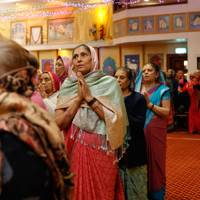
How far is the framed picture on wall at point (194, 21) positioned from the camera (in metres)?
9.99

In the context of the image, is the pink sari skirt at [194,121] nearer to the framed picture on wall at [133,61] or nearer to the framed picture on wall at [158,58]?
the framed picture on wall at [158,58]

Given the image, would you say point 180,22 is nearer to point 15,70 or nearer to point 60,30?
point 60,30

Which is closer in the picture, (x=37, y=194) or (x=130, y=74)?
(x=37, y=194)

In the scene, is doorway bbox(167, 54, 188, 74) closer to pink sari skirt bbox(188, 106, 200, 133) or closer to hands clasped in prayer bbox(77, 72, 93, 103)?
pink sari skirt bbox(188, 106, 200, 133)

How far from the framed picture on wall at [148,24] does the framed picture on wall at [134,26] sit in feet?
0.67

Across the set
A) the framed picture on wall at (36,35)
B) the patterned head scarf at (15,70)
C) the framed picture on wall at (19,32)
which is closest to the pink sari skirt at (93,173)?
the patterned head scarf at (15,70)

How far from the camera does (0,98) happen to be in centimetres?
77

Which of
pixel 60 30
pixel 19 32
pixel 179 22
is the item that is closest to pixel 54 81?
pixel 179 22

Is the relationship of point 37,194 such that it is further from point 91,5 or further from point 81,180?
point 91,5

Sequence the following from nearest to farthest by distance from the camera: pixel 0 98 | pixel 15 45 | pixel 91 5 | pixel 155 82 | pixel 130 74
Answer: pixel 0 98
pixel 15 45
pixel 130 74
pixel 155 82
pixel 91 5

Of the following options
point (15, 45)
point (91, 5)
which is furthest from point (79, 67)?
point (91, 5)

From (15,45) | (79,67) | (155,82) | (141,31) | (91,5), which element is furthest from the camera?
(91,5)

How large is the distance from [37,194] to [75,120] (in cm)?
115

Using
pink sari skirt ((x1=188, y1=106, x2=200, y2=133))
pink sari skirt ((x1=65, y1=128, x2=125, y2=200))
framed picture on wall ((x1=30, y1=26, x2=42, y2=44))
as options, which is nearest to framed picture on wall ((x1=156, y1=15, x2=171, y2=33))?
pink sari skirt ((x1=188, y1=106, x2=200, y2=133))
